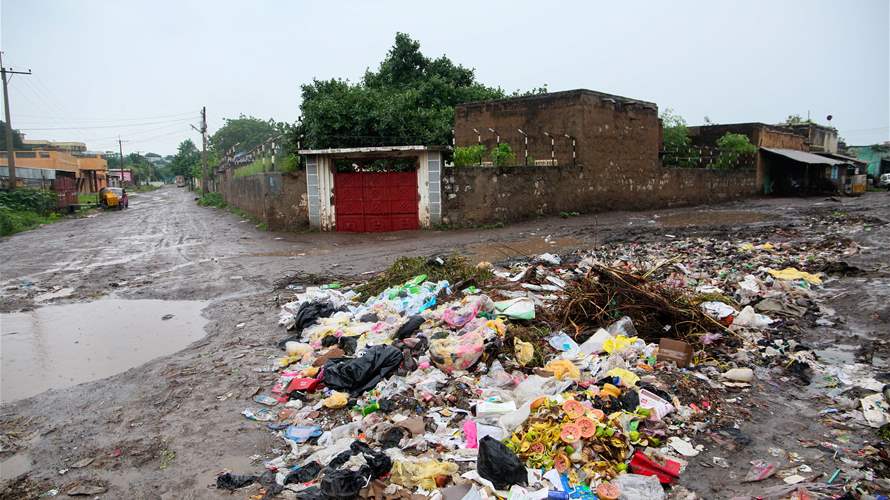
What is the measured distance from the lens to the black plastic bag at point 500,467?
3045mm

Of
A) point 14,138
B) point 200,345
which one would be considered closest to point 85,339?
point 200,345

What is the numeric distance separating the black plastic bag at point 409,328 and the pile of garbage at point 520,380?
0.02 m

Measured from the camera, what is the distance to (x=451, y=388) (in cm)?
426

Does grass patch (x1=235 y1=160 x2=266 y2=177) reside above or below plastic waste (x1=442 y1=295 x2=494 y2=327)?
above

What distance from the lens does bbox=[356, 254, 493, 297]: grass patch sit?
663 centimetres

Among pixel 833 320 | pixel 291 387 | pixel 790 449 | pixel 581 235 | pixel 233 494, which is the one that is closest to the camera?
pixel 233 494

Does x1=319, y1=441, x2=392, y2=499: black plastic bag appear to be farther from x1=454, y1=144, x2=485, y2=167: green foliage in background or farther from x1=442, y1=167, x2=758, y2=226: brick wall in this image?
x1=454, y1=144, x2=485, y2=167: green foliage in background

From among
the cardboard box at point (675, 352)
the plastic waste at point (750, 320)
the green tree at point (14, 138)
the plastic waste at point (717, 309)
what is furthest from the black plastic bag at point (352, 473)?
the green tree at point (14, 138)

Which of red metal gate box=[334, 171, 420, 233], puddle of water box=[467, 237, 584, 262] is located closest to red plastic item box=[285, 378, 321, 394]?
puddle of water box=[467, 237, 584, 262]

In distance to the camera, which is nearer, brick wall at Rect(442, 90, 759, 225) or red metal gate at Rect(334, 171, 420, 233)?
red metal gate at Rect(334, 171, 420, 233)

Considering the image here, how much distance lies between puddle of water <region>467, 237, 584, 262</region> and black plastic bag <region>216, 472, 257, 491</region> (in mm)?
6755

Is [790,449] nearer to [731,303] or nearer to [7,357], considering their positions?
[731,303]

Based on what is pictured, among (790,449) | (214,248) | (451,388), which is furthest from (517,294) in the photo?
(214,248)

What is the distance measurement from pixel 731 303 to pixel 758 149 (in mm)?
25675
